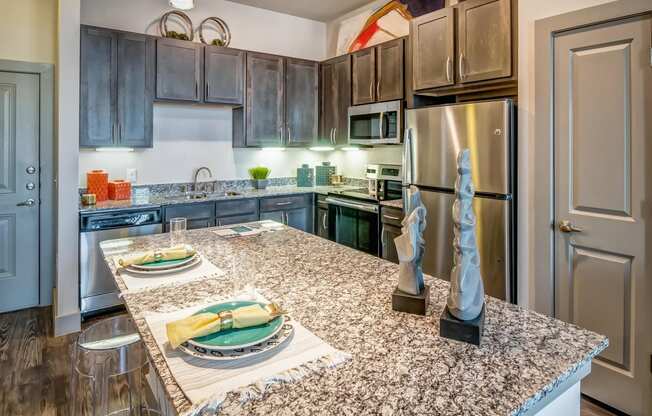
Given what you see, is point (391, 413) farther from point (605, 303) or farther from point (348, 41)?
point (348, 41)

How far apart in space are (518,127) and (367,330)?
199cm

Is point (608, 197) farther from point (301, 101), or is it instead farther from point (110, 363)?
point (301, 101)

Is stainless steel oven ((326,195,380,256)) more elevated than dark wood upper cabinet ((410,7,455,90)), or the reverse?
dark wood upper cabinet ((410,7,455,90))

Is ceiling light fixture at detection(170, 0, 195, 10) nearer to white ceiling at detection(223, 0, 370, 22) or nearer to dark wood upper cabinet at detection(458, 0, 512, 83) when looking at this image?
white ceiling at detection(223, 0, 370, 22)

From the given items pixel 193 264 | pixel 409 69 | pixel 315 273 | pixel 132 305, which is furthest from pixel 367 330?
pixel 409 69

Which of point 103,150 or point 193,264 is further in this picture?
point 103,150

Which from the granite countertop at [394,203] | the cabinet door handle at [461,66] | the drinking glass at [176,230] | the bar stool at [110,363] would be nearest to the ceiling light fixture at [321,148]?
the granite countertop at [394,203]

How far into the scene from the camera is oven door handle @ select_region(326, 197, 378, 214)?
3775 mm

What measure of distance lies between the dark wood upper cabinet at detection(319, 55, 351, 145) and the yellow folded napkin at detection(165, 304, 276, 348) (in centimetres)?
350

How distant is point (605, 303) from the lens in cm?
218

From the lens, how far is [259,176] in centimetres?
458

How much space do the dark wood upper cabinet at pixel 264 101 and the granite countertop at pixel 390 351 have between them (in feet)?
9.61

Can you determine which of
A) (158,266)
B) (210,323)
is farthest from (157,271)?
(210,323)

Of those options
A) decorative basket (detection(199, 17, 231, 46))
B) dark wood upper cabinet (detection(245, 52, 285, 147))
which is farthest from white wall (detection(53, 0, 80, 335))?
dark wood upper cabinet (detection(245, 52, 285, 147))
